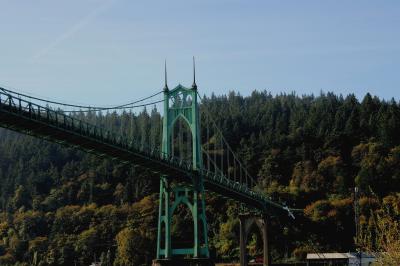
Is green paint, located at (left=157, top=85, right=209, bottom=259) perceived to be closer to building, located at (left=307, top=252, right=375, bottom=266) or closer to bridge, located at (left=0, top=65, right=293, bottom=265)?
bridge, located at (left=0, top=65, right=293, bottom=265)

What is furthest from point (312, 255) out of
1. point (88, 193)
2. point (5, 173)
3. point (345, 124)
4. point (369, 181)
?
point (5, 173)

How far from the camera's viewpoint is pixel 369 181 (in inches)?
3853

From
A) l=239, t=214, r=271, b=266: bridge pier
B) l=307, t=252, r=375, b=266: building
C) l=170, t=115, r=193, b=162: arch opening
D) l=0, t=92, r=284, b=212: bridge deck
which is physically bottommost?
l=307, t=252, r=375, b=266: building

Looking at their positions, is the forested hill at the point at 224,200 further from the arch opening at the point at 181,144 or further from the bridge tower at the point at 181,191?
the bridge tower at the point at 181,191

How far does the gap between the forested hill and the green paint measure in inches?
492

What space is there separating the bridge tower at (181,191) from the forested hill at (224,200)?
41.0 feet

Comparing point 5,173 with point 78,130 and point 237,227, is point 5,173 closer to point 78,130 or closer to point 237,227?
point 237,227

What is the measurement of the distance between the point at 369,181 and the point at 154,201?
30.7m

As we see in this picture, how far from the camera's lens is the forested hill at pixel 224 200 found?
94000mm

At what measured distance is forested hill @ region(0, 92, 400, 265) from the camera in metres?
94.0

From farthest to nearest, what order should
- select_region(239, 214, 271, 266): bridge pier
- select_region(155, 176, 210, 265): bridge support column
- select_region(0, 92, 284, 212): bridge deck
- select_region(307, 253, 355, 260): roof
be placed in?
select_region(239, 214, 271, 266): bridge pier, select_region(307, 253, 355, 260): roof, select_region(155, 176, 210, 265): bridge support column, select_region(0, 92, 284, 212): bridge deck

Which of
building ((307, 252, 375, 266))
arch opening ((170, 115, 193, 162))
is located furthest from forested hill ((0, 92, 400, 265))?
building ((307, 252, 375, 266))

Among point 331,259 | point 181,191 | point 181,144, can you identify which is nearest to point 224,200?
point 181,144

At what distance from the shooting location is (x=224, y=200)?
10512 cm
